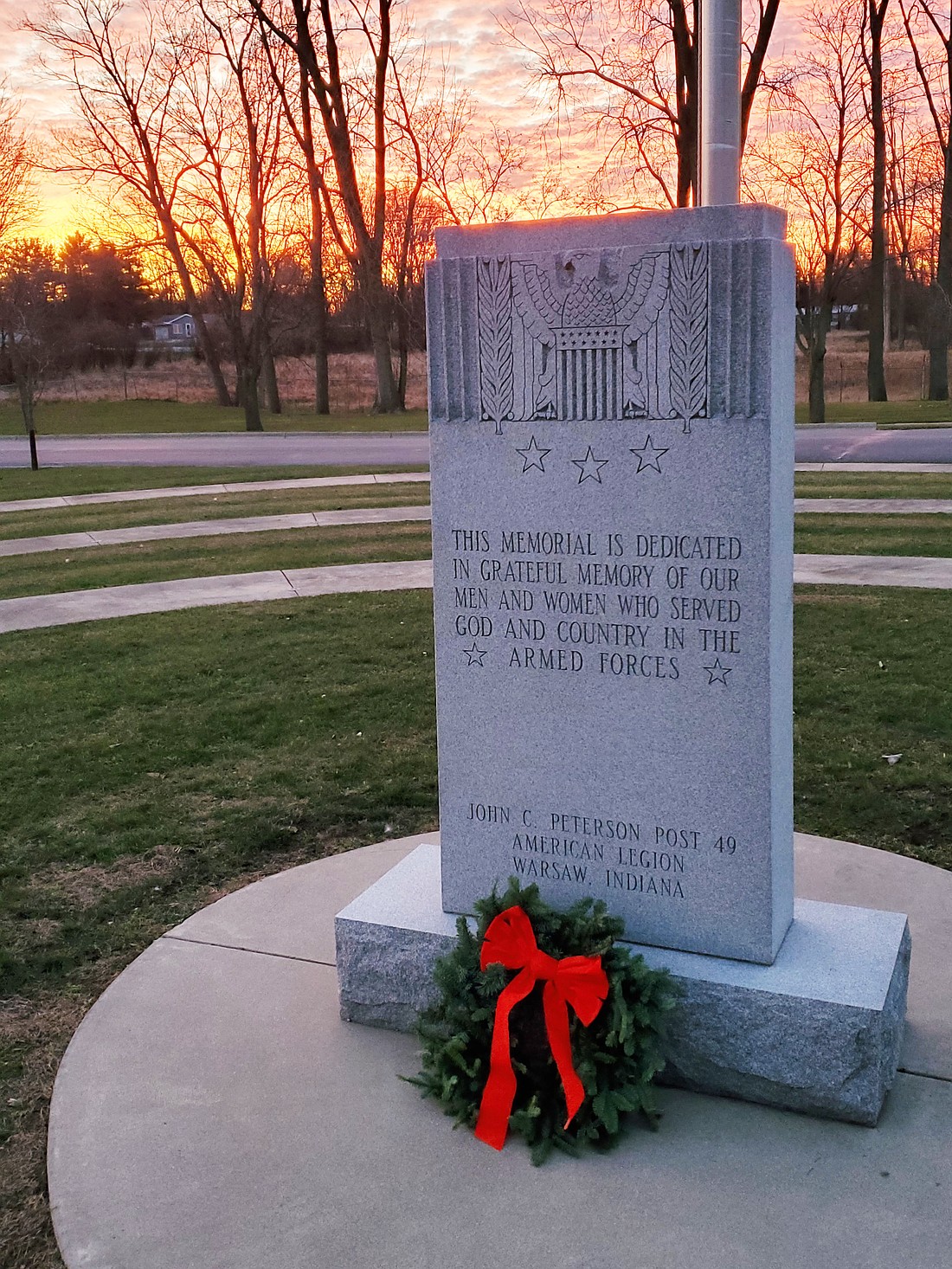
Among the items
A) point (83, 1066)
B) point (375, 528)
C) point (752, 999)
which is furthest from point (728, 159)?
point (375, 528)

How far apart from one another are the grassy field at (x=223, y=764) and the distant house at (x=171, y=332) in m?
49.0

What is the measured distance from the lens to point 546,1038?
327 cm

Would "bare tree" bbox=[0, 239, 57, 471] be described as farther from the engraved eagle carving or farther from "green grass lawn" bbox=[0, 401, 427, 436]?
the engraved eagle carving

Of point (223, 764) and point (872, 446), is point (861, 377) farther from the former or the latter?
point (223, 764)

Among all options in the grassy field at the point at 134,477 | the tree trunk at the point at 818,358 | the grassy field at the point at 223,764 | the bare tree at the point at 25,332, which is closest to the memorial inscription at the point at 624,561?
the grassy field at the point at 223,764

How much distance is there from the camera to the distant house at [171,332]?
67.9 meters

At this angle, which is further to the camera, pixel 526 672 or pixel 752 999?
pixel 526 672

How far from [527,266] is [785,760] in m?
1.49

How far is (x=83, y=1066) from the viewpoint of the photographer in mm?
3516

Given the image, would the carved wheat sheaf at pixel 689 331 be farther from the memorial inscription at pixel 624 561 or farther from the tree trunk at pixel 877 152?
the tree trunk at pixel 877 152

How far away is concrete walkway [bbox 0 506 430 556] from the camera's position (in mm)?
13016

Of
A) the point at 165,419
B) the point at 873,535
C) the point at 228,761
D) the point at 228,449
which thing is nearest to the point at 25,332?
the point at 228,449

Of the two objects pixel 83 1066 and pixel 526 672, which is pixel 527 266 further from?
pixel 83 1066

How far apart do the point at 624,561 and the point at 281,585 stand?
7.49 m
